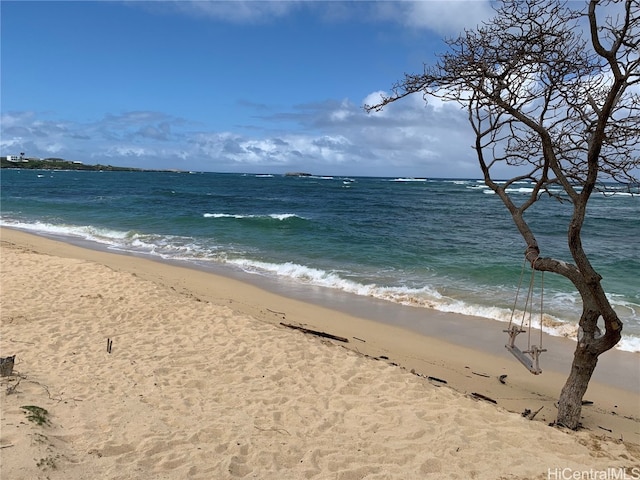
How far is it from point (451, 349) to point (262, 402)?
3.88 metres

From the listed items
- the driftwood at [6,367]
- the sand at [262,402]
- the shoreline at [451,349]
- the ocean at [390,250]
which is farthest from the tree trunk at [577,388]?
the driftwood at [6,367]

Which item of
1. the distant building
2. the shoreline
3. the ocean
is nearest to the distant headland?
the distant building

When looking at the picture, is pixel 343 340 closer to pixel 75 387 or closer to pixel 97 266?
pixel 75 387

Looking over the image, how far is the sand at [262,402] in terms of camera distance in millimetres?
3730

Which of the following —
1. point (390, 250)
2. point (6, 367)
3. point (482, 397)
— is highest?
point (390, 250)

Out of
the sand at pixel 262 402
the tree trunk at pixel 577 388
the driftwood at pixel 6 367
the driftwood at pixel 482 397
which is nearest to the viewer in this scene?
the sand at pixel 262 402

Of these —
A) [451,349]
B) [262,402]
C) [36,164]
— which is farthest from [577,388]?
[36,164]

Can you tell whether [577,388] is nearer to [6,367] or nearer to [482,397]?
[482,397]

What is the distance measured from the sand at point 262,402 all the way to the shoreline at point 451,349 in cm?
4

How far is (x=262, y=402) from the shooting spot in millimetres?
4938

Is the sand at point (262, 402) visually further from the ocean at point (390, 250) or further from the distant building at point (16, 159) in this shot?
the distant building at point (16, 159)

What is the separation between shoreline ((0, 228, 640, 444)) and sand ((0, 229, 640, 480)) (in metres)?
0.04

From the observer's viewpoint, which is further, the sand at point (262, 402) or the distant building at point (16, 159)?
the distant building at point (16, 159)

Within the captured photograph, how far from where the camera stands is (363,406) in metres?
5.00
